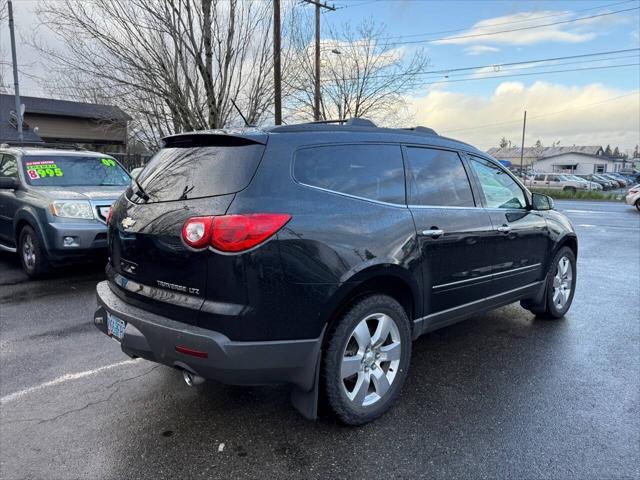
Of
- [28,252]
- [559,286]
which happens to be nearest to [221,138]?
[559,286]

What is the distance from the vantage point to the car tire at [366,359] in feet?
8.90

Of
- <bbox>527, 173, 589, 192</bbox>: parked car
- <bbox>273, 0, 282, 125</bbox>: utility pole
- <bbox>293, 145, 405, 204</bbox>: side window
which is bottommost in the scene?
<bbox>527, 173, 589, 192</bbox>: parked car

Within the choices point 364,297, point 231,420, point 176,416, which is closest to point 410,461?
point 364,297

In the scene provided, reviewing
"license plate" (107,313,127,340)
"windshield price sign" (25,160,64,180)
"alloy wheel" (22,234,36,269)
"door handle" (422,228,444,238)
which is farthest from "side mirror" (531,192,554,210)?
"windshield price sign" (25,160,64,180)

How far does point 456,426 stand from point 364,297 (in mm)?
1011

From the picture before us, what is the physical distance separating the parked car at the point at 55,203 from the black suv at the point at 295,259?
3.15 metres

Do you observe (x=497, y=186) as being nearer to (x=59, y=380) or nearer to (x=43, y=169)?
(x=59, y=380)

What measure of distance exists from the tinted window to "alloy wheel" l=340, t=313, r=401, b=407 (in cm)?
568

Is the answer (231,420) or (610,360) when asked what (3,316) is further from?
(610,360)

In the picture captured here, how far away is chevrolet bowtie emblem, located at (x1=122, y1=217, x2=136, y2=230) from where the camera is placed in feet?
9.44

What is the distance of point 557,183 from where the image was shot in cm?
4044

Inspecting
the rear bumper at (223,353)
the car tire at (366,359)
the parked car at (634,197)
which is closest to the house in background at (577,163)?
the parked car at (634,197)

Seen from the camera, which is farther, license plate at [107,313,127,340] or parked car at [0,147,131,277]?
parked car at [0,147,131,277]

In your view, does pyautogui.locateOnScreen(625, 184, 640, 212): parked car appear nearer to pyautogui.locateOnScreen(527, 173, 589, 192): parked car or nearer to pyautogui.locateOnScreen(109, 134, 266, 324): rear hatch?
pyautogui.locateOnScreen(527, 173, 589, 192): parked car
